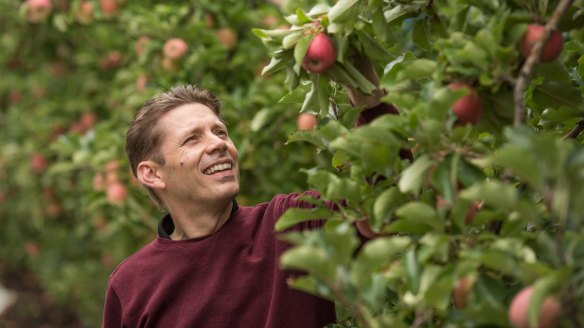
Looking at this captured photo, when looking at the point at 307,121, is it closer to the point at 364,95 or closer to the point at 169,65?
the point at 169,65

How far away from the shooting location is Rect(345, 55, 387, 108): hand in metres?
1.49

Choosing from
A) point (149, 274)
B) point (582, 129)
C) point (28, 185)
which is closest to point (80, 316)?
point (28, 185)

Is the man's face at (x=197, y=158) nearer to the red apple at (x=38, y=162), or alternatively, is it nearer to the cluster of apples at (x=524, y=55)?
the cluster of apples at (x=524, y=55)

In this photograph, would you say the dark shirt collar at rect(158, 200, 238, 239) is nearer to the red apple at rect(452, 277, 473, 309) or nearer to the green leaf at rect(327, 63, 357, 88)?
the green leaf at rect(327, 63, 357, 88)

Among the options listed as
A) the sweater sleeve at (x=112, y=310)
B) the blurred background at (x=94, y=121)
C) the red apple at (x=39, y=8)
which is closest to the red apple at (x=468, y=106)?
the blurred background at (x=94, y=121)

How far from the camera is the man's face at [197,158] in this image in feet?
5.87

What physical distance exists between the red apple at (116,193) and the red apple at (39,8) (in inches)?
47.3

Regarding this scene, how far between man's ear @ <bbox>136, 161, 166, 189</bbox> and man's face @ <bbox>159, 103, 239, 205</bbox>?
0.9 inches

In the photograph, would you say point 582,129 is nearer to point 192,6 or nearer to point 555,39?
point 555,39

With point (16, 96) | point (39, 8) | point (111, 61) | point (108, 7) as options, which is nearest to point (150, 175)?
point (108, 7)

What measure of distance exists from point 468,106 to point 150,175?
3.29 ft

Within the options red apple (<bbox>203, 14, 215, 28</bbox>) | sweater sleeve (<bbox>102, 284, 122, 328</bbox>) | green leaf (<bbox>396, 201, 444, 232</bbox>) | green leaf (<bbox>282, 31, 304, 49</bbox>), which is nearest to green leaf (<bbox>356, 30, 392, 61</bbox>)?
green leaf (<bbox>282, 31, 304, 49</bbox>)

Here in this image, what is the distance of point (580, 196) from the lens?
2.91 ft

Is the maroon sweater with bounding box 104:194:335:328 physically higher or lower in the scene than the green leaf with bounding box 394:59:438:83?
lower
